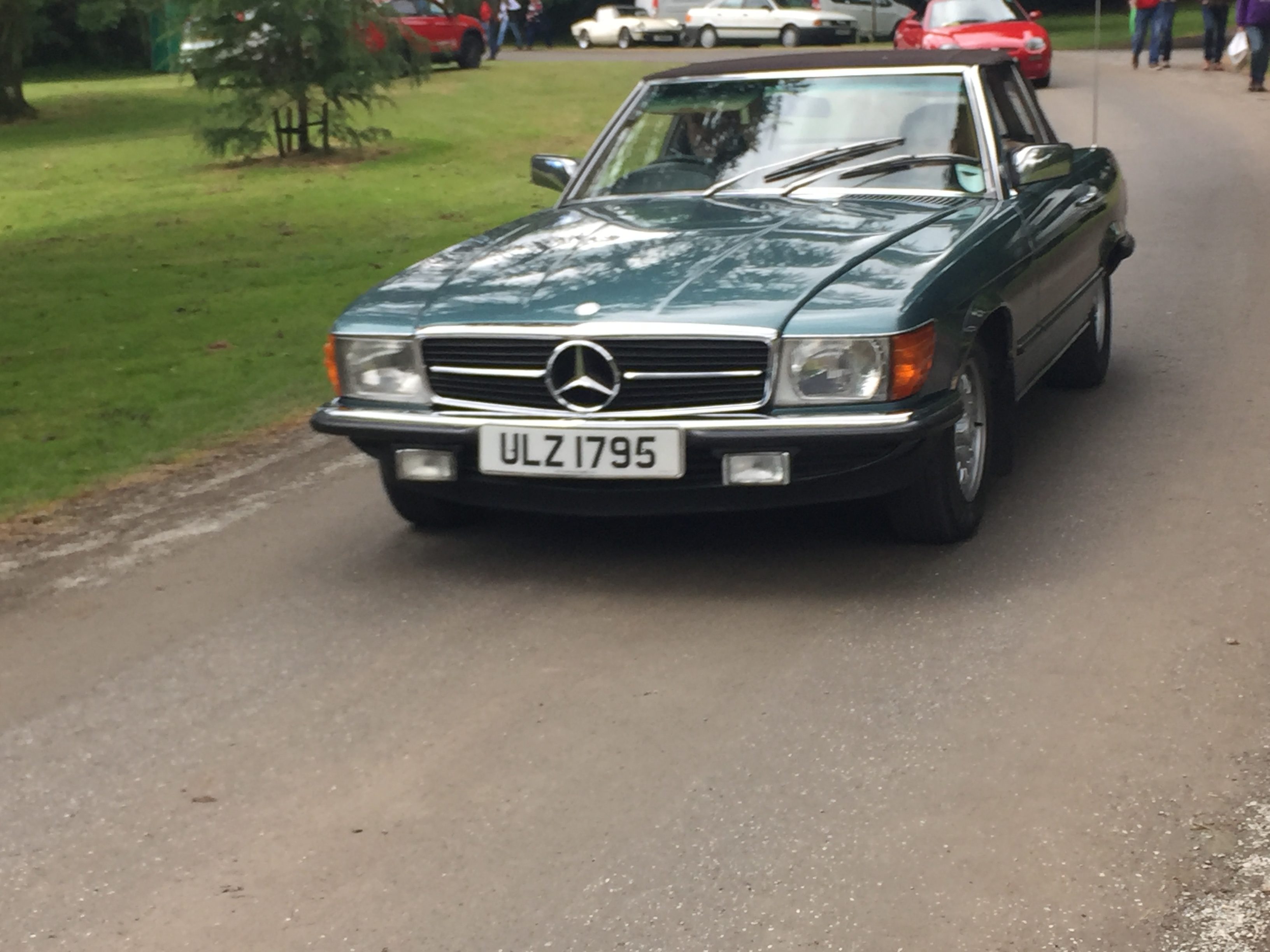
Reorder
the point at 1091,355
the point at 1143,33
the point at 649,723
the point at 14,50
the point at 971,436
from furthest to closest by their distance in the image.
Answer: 1. the point at 1143,33
2. the point at 14,50
3. the point at 1091,355
4. the point at 971,436
5. the point at 649,723

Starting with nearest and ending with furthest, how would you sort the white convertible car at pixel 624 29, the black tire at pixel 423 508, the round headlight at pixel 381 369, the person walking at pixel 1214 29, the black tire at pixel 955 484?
the black tire at pixel 955 484 → the round headlight at pixel 381 369 → the black tire at pixel 423 508 → the person walking at pixel 1214 29 → the white convertible car at pixel 624 29

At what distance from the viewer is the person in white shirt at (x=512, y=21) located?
4444 centimetres

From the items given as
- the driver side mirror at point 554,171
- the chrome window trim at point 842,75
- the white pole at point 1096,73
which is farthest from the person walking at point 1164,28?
the driver side mirror at point 554,171

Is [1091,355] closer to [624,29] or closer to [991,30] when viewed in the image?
[991,30]

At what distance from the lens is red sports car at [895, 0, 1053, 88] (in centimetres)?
2723

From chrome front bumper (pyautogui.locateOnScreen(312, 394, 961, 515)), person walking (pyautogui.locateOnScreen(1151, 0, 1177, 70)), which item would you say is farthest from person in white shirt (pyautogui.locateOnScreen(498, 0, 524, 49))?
chrome front bumper (pyautogui.locateOnScreen(312, 394, 961, 515))

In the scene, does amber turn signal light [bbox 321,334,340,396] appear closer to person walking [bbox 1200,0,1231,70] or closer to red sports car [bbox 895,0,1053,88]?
red sports car [bbox 895,0,1053,88]

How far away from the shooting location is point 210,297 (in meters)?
12.1

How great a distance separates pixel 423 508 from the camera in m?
6.14

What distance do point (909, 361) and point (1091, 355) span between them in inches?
121

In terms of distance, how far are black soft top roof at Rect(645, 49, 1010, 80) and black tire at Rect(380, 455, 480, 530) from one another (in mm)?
2008

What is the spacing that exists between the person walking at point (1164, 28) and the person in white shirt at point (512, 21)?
57.6ft

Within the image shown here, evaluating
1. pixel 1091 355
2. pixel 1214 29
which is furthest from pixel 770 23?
pixel 1091 355

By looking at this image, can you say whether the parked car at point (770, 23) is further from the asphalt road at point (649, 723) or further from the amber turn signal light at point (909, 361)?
the amber turn signal light at point (909, 361)
